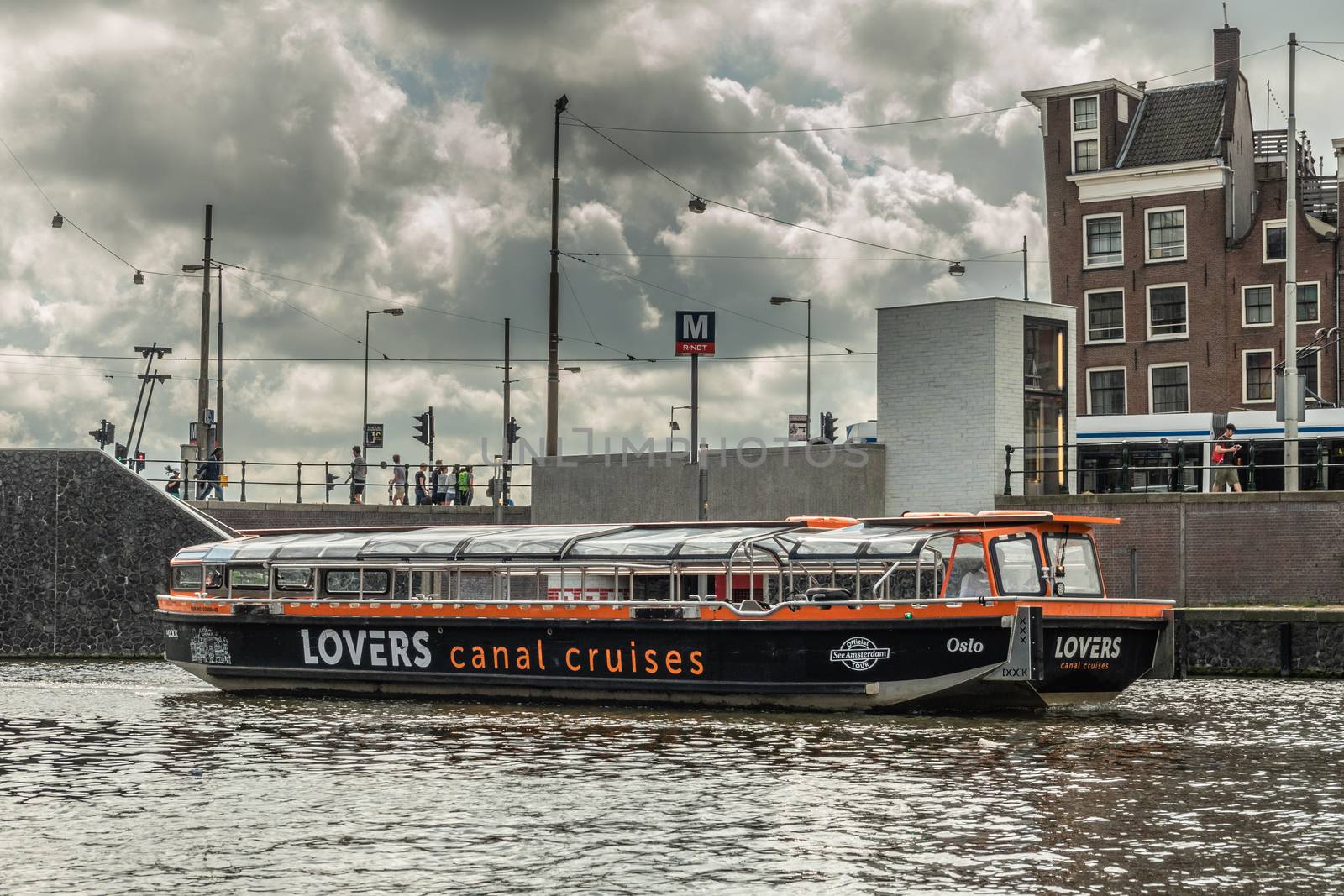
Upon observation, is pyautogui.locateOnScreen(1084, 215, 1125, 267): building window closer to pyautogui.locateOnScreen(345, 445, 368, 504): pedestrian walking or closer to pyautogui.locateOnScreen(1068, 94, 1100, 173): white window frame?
pyautogui.locateOnScreen(1068, 94, 1100, 173): white window frame

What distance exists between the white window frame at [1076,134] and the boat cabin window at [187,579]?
39928 mm

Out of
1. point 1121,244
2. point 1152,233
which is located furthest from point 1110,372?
point 1152,233

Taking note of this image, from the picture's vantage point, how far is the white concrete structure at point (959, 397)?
33875 millimetres

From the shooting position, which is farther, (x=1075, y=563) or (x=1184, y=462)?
(x=1184, y=462)

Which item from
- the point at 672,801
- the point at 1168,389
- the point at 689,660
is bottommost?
the point at 672,801

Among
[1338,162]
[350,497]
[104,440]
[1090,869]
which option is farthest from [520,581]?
[104,440]

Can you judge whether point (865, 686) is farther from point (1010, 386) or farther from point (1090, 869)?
point (1010, 386)

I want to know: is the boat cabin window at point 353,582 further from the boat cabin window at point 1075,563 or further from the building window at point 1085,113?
the building window at point 1085,113

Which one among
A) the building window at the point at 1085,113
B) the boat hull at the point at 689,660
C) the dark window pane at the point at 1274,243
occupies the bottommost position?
the boat hull at the point at 689,660

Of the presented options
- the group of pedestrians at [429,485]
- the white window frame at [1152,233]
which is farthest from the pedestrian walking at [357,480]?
the white window frame at [1152,233]

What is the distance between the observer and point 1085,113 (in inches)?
2377

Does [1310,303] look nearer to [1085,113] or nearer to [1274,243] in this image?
[1274,243]

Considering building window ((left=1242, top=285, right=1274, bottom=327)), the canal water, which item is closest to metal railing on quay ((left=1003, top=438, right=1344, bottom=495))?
building window ((left=1242, top=285, right=1274, bottom=327))

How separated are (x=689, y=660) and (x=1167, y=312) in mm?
38561
